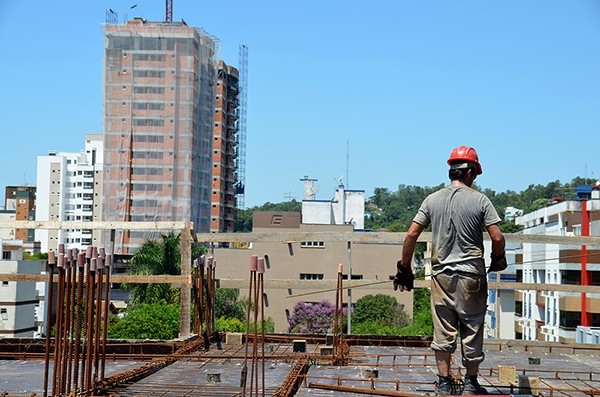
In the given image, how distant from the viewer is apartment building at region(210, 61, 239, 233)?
12088 centimetres

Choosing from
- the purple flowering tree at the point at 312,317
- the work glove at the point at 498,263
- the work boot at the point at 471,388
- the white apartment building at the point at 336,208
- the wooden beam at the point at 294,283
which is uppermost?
the white apartment building at the point at 336,208

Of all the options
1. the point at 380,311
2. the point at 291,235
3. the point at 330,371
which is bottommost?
the point at 380,311

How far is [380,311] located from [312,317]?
4542mm

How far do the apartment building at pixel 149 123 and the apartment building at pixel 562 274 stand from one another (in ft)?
113

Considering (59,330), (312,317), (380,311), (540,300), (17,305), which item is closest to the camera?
(59,330)

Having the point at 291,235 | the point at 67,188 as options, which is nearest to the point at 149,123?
the point at 67,188

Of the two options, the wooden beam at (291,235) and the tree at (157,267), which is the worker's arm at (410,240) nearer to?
the wooden beam at (291,235)

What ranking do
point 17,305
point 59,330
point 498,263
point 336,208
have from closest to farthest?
point 498,263 → point 59,330 → point 17,305 → point 336,208

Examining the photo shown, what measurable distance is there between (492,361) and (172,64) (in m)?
83.9

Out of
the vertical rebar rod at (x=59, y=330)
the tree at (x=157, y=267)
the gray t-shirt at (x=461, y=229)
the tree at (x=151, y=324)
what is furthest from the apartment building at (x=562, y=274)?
the gray t-shirt at (x=461, y=229)

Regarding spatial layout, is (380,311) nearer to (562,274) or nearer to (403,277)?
(562,274)

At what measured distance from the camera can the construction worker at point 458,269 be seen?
6.48m

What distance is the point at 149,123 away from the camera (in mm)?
93125

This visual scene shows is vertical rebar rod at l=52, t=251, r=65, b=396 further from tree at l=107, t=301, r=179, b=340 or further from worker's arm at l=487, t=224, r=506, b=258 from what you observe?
tree at l=107, t=301, r=179, b=340
